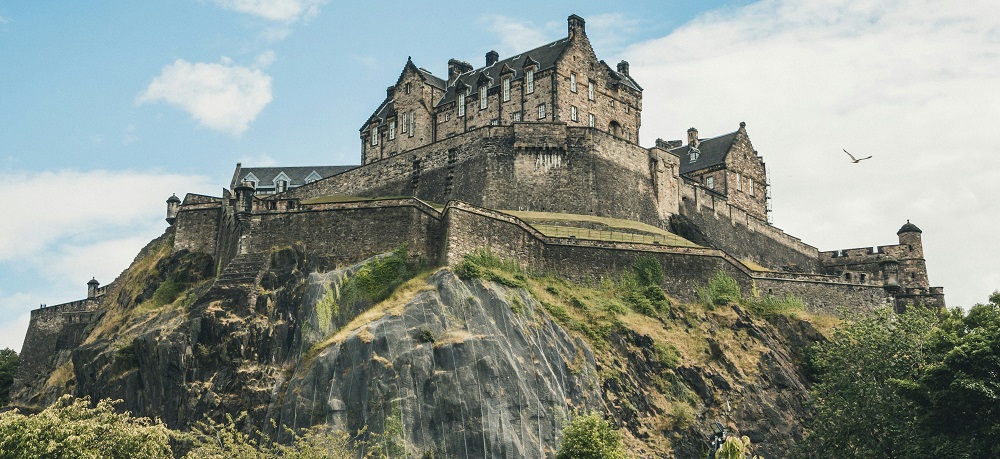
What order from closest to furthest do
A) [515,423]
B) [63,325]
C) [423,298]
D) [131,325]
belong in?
[515,423]
[423,298]
[131,325]
[63,325]

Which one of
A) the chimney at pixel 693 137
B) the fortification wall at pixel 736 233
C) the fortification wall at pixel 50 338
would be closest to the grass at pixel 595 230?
the fortification wall at pixel 736 233

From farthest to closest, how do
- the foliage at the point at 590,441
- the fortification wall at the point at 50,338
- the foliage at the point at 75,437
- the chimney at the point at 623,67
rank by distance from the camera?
the chimney at the point at 623,67 → the fortification wall at the point at 50,338 → the foliage at the point at 590,441 → the foliage at the point at 75,437

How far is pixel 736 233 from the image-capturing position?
282ft

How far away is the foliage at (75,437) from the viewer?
42.1 m

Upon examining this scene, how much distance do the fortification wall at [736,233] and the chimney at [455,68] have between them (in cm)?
1940

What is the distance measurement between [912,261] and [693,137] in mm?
20731

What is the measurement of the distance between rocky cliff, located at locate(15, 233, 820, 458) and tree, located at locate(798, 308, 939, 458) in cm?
398

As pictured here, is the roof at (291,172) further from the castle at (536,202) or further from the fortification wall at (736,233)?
the fortification wall at (736,233)

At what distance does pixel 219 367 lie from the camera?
194ft

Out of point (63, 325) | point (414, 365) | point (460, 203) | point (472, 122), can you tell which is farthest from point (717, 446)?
point (63, 325)

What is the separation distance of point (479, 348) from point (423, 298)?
165 inches

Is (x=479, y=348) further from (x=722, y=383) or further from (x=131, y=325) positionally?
(x=131, y=325)

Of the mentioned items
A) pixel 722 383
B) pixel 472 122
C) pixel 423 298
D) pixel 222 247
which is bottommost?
pixel 722 383

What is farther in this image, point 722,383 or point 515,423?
point 722,383
